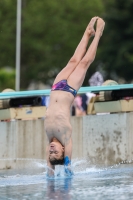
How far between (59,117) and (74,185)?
2038 mm

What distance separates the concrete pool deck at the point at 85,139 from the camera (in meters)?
15.1

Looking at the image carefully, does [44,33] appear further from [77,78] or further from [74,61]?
[77,78]

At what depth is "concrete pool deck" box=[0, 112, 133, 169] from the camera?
15062mm

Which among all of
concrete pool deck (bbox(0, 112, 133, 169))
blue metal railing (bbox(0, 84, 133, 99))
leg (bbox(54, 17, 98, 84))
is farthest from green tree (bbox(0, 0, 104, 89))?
leg (bbox(54, 17, 98, 84))

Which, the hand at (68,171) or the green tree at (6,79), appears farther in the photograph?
the green tree at (6,79)

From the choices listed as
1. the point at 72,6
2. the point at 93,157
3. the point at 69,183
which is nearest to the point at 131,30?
the point at 72,6

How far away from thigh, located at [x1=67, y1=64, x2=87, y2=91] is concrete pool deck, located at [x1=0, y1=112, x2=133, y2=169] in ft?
6.05

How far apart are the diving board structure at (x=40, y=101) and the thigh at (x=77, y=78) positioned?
1.89 metres

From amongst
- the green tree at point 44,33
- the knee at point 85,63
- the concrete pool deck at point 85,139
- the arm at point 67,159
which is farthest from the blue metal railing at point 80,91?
the green tree at point 44,33

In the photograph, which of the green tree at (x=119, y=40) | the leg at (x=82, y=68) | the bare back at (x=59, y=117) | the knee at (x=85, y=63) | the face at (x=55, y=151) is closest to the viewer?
the face at (x=55, y=151)

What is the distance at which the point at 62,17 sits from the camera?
190 ft

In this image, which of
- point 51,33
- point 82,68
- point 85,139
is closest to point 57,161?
point 82,68

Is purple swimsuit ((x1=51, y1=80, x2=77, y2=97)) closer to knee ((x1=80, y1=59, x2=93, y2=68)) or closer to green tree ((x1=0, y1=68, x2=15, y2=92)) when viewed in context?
knee ((x1=80, y1=59, x2=93, y2=68))

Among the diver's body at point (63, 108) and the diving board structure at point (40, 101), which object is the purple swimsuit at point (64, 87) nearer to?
the diver's body at point (63, 108)
